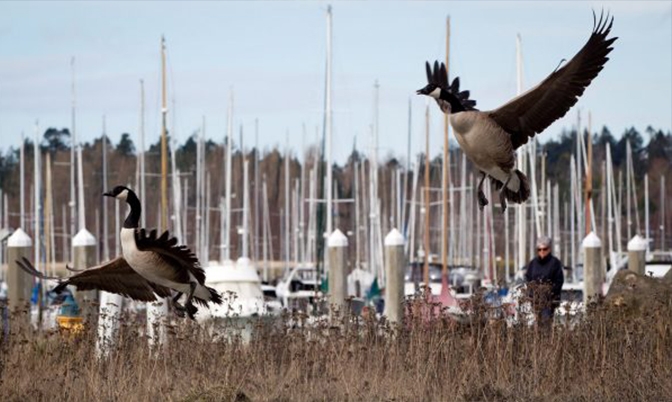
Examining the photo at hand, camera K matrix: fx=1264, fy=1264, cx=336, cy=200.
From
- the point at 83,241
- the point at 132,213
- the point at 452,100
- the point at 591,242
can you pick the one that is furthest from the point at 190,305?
the point at 591,242

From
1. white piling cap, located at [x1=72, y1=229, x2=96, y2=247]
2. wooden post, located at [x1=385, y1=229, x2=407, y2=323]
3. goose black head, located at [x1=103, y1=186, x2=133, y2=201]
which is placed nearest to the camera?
goose black head, located at [x1=103, y1=186, x2=133, y2=201]

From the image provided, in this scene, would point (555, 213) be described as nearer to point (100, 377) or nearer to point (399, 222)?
point (399, 222)

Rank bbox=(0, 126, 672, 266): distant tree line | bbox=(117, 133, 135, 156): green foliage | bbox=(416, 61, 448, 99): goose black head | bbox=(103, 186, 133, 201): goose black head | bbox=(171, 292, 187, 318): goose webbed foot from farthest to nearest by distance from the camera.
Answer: bbox=(117, 133, 135, 156): green foliage → bbox=(0, 126, 672, 266): distant tree line → bbox=(416, 61, 448, 99): goose black head → bbox=(171, 292, 187, 318): goose webbed foot → bbox=(103, 186, 133, 201): goose black head

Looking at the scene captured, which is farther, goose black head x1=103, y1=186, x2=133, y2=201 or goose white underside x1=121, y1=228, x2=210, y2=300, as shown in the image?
goose black head x1=103, y1=186, x2=133, y2=201

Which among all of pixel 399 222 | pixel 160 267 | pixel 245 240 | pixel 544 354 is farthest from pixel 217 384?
pixel 399 222

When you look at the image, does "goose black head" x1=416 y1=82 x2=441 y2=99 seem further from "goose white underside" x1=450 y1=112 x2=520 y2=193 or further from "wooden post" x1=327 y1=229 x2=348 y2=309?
"wooden post" x1=327 y1=229 x2=348 y2=309

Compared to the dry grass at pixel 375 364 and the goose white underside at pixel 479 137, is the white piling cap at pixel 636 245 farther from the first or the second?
the goose white underside at pixel 479 137

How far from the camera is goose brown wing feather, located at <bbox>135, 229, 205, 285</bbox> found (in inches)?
455

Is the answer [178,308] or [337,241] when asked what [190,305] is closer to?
[178,308]

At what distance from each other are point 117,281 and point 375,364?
273cm

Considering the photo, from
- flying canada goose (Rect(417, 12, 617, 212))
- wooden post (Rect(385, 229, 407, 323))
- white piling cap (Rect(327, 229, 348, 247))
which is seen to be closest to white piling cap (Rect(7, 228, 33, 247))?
white piling cap (Rect(327, 229, 348, 247))

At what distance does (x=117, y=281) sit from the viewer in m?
12.7

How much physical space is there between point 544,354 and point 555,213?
4370 centimetres

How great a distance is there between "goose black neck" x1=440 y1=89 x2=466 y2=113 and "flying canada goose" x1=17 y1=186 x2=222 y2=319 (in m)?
2.92
